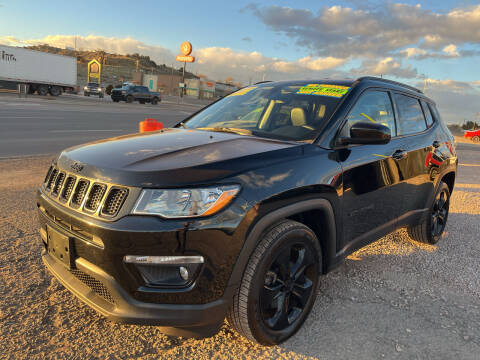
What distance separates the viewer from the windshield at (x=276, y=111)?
299 cm

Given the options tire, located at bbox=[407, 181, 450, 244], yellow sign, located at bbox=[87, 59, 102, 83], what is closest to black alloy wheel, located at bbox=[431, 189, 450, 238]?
tire, located at bbox=[407, 181, 450, 244]

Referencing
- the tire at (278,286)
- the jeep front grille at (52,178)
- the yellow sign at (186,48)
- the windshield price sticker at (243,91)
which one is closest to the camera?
the tire at (278,286)

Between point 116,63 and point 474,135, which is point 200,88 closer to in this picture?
point 474,135

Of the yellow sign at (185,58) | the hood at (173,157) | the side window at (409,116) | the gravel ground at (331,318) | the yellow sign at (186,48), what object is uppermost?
the yellow sign at (186,48)

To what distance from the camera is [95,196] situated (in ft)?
6.81

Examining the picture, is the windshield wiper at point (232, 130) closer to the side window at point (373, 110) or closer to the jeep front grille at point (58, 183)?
the side window at point (373, 110)

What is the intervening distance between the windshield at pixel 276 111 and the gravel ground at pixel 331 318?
4.56 feet

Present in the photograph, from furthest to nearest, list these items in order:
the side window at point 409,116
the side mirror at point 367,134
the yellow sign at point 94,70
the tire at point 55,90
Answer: the yellow sign at point 94,70
the tire at point 55,90
the side window at point 409,116
the side mirror at point 367,134

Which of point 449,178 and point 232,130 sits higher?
point 232,130

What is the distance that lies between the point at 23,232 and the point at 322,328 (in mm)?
3126

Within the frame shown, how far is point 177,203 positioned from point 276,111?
1.69m

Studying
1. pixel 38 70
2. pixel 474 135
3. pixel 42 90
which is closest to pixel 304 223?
pixel 474 135

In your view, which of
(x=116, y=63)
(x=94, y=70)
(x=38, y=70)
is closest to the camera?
(x=38, y=70)

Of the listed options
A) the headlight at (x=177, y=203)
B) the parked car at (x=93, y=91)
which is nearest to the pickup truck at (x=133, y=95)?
the parked car at (x=93, y=91)
